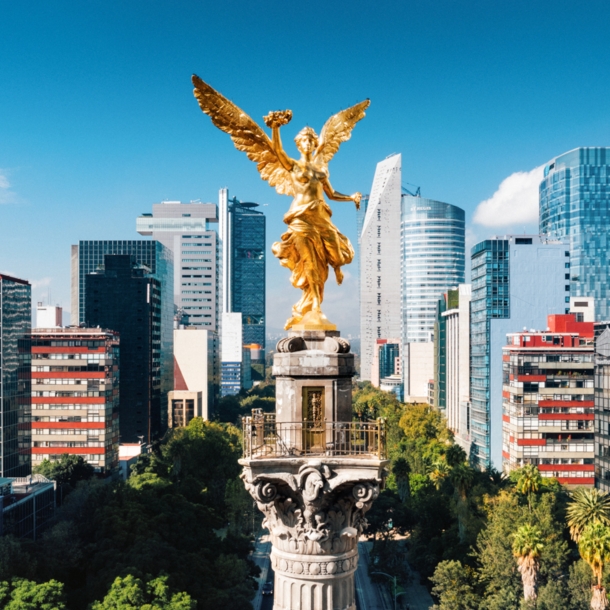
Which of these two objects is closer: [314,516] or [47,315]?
[314,516]

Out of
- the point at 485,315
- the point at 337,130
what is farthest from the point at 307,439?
the point at 485,315

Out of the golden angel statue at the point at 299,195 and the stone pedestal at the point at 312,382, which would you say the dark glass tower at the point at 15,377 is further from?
the stone pedestal at the point at 312,382

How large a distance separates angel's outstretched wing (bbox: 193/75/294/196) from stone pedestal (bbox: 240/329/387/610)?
4985 millimetres

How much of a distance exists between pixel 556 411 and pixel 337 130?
249ft

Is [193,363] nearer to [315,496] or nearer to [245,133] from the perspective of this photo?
[245,133]

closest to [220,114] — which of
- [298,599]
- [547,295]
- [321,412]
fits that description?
[321,412]

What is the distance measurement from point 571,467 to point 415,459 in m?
26.4

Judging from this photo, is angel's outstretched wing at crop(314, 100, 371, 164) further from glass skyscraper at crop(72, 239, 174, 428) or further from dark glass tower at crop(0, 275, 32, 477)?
glass skyscraper at crop(72, 239, 174, 428)

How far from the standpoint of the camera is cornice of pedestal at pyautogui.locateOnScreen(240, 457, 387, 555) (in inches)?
719

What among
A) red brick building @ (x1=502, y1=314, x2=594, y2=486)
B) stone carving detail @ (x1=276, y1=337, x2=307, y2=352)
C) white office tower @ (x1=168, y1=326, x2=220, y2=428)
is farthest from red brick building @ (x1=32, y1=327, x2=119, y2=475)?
stone carving detail @ (x1=276, y1=337, x2=307, y2=352)

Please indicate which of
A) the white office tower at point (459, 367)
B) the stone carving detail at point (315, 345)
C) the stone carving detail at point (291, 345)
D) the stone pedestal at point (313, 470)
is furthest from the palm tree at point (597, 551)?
the white office tower at point (459, 367)

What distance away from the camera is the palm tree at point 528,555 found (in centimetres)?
5041

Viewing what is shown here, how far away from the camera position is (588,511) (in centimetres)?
5069

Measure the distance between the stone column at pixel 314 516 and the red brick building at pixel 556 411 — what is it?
74.7 m
